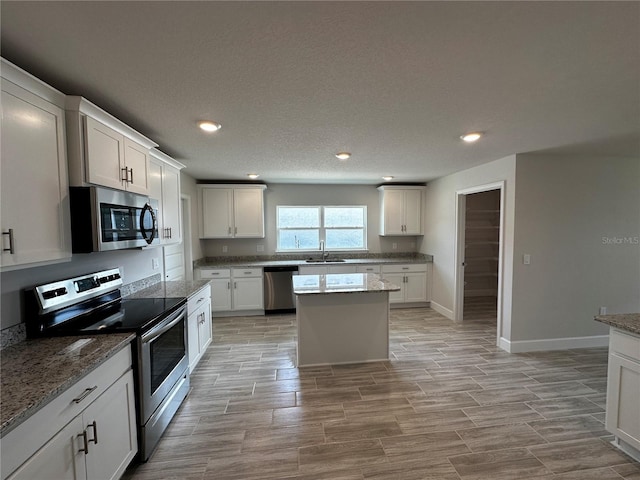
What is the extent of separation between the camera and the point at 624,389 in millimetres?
1910

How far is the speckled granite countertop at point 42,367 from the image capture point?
1.06 metres

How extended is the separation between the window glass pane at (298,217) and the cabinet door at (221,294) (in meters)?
1.53

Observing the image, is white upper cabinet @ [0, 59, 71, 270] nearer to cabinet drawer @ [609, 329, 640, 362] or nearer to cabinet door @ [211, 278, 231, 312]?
cabinet door @ [211, 278, 231, 312]

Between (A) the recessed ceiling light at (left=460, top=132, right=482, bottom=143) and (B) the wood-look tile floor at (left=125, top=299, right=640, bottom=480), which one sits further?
(A) the recessed ceiling light at (left=460, top=132, right=482, bottom=143)

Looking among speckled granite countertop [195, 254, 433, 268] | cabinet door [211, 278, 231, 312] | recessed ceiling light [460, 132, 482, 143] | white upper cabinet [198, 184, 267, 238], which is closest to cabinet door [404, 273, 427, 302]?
speckled granite countertop [195, 254, 433, 268]

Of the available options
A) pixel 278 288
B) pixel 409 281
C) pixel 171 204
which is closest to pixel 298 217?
pixel 278 288

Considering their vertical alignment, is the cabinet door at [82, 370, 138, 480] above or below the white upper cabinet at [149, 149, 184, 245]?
below

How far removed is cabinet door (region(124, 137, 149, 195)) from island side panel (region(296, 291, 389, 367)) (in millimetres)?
1845

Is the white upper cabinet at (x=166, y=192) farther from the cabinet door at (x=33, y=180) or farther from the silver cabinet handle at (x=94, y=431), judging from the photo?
the silver cabinet handle at (x=94, y=431)

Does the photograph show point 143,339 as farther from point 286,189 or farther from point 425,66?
point 286,189

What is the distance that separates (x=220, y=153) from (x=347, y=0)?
2504 millimetres

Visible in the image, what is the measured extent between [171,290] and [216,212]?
7.86 ft

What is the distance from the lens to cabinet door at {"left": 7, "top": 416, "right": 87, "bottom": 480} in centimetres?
108

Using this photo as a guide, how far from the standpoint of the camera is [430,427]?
2.19 meters
